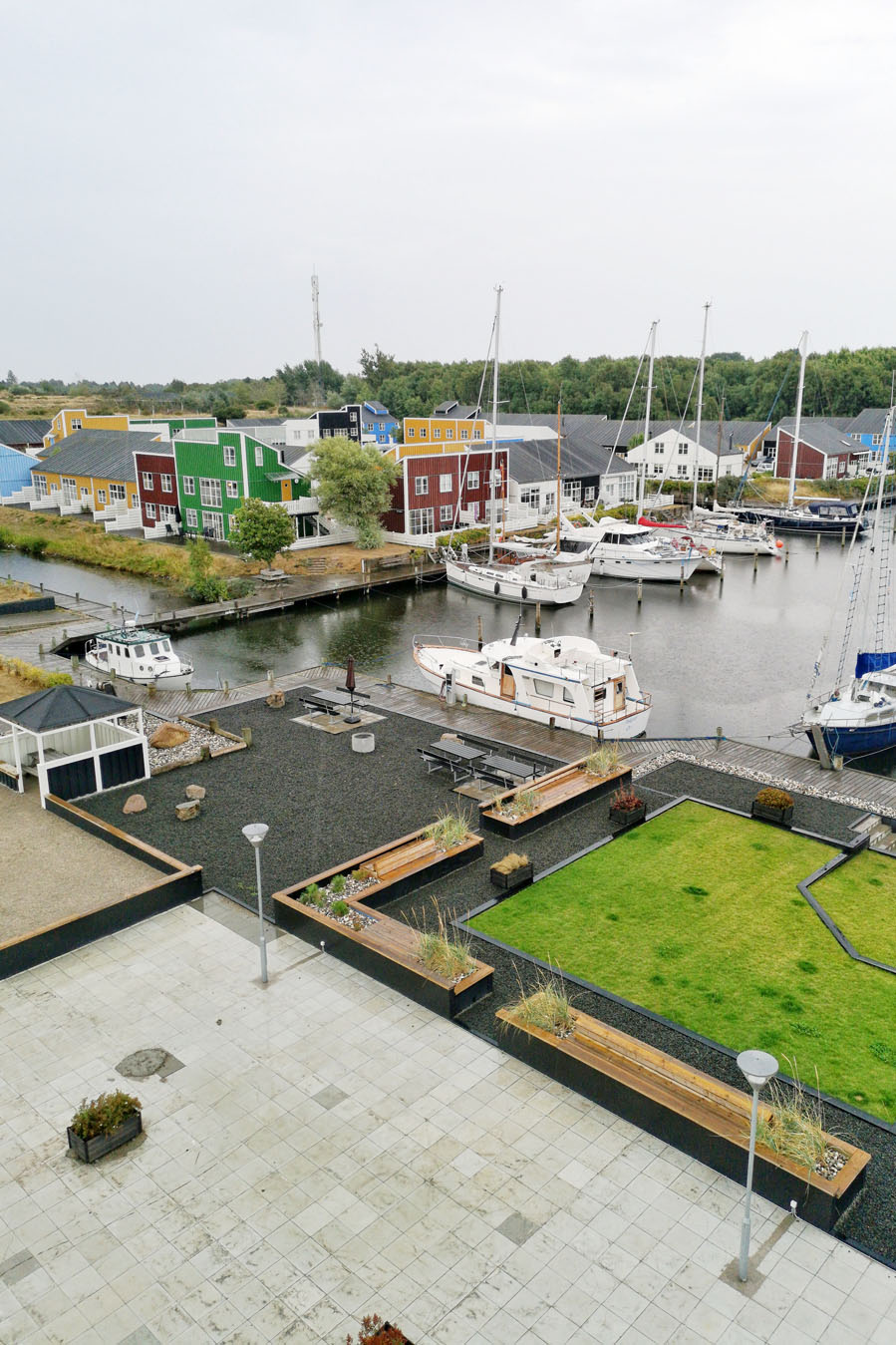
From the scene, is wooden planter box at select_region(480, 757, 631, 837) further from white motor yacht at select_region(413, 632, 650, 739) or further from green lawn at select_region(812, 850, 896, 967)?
green lawn at select_region(812, 850, 896, 967)

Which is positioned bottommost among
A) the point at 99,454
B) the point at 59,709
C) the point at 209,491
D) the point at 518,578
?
the point at 518,578

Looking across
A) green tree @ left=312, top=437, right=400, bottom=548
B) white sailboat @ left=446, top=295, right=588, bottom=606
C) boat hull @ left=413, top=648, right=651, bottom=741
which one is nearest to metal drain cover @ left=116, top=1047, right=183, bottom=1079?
boat hull @ left=413, top=648, right=651, bottom=741

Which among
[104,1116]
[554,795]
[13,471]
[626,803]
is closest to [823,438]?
[13,471]

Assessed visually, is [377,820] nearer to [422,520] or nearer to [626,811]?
[626,811]

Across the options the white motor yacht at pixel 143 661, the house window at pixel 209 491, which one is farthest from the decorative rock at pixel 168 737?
the house window at pixel 209 491

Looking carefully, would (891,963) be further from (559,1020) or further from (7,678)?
(7,678)

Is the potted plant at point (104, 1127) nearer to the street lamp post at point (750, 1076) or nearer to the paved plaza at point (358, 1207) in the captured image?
the paved plaza at point (358, 1207)
